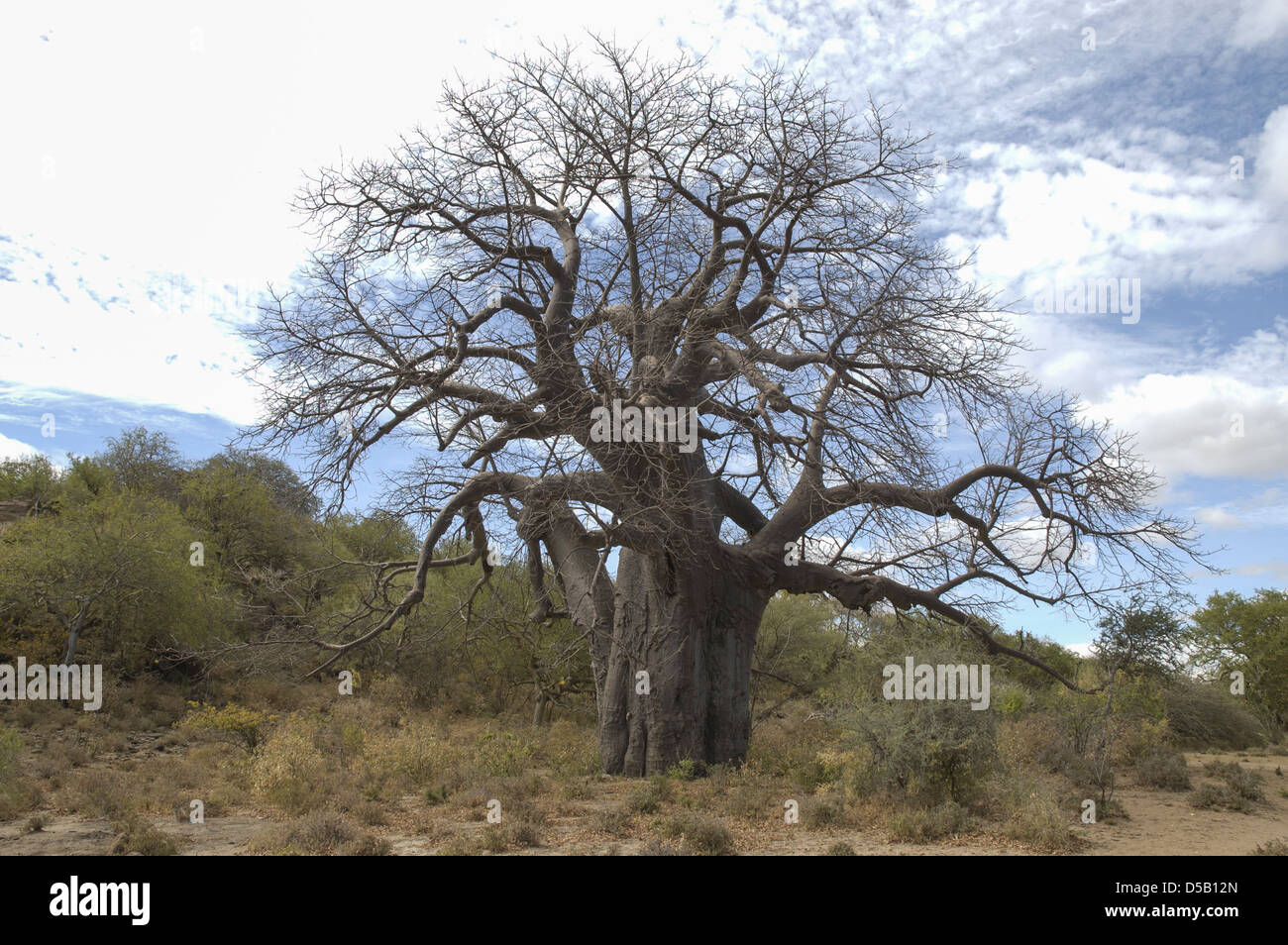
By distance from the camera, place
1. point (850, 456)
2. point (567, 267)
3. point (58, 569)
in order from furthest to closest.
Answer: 1. point (58, 569)
2. point (567, 267)
3. point (850, 456)

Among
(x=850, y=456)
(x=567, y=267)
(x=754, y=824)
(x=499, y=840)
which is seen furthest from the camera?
(x=567, y=267)

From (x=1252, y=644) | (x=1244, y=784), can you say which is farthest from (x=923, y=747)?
(x=1252, y=644)

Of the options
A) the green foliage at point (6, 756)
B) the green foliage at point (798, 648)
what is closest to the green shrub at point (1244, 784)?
the green foliage at point (798, 648)

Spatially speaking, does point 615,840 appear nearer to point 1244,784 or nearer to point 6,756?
point 6,756

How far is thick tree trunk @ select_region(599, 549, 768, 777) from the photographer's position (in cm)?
998

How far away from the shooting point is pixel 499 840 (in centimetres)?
648

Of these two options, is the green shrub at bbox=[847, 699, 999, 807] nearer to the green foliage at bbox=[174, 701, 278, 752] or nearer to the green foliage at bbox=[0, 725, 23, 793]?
the green foliage at bbox=[174, 701, 278, 752]

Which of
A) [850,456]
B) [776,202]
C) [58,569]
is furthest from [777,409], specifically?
[58,569]

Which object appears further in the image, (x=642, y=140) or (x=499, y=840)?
(x=642, y=140)

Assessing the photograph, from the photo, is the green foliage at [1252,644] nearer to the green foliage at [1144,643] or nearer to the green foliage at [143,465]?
the green foliage at [1144,643]

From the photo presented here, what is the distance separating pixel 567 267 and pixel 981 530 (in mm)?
5825

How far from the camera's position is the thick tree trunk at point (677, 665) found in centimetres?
998

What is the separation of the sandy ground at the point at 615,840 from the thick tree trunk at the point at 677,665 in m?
1.11
